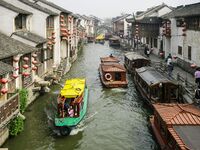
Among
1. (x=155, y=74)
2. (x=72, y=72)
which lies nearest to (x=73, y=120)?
(x=155, y=74)

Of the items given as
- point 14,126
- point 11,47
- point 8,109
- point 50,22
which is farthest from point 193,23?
point 8,109

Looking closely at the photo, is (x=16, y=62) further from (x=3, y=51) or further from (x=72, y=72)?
(x=72, y=72)

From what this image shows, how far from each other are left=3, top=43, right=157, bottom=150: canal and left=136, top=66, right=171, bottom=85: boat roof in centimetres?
205

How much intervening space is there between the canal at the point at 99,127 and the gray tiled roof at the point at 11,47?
4.55m

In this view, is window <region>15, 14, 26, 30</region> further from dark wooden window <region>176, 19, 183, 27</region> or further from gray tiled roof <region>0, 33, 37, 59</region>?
dark wooden window <region>176, 19, 183, 27</region>

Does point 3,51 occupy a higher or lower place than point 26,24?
lower

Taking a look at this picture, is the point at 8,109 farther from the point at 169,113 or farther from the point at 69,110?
the point at 169,113

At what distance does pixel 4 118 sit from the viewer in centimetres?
1731

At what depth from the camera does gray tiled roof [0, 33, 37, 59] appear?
21.7 metres

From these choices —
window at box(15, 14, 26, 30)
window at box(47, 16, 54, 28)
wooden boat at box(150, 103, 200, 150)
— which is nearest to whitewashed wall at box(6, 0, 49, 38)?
window at box(15, 14, 26, 30)

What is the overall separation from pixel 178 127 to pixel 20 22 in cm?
2002

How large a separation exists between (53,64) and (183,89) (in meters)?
17.3

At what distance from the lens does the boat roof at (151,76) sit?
2574 centimetres

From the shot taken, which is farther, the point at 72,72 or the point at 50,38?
the point at 72,72
